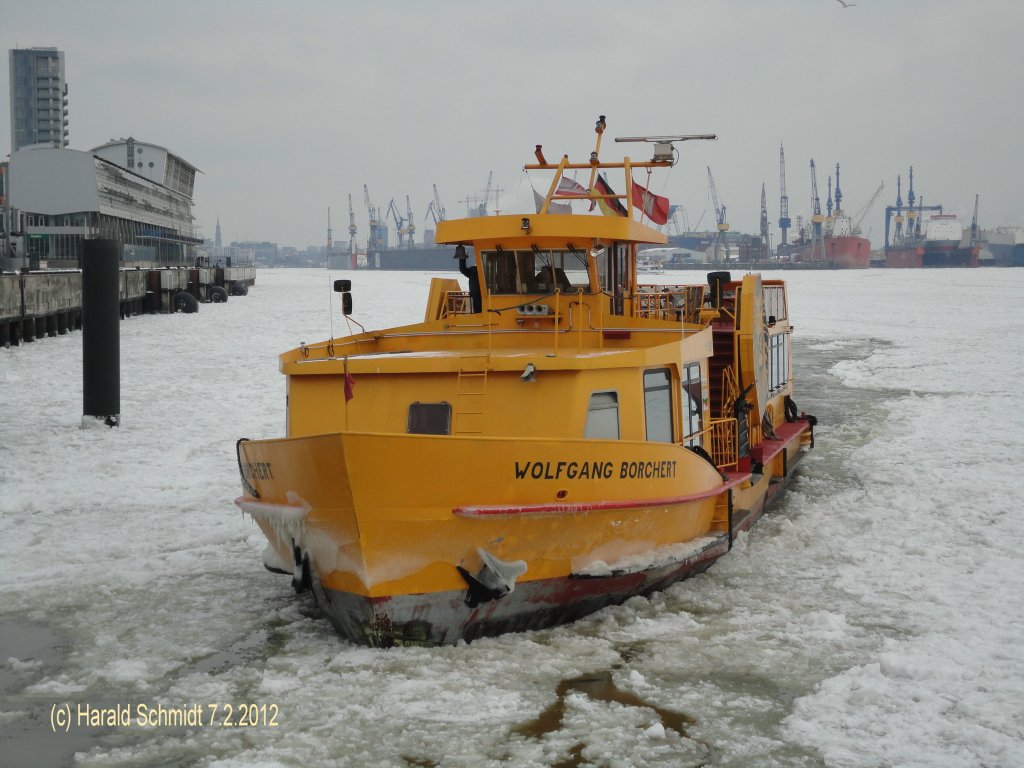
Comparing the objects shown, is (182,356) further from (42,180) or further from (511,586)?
(42,180)

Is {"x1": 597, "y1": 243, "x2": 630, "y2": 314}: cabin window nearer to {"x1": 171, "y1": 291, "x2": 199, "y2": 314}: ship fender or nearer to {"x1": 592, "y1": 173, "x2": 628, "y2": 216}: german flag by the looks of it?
{"x1": 592, "y1": 173, "x2": 628, "y2": 216}: german flag

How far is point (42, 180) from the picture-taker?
59.4 metres

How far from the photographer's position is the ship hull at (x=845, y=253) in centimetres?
17575

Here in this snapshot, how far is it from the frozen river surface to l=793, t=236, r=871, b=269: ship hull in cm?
16683


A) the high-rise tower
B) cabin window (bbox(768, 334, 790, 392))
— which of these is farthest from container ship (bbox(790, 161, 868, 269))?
cabin window (bbox(768, 334, 790, 392))

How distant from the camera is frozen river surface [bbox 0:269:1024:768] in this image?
697 cm

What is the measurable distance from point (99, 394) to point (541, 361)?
10.1 metres

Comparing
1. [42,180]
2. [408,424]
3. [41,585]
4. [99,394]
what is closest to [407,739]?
[408,424]

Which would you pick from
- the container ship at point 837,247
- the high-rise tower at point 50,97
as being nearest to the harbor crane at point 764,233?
the container ship at point 837,247

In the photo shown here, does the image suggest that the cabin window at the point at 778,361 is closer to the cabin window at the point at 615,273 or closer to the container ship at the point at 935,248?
the cabin window at the point at 615,273

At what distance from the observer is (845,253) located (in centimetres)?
17575

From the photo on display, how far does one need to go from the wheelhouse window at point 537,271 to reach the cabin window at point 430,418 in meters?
2.42

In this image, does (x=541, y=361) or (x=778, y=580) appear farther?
(x=778, y=580)

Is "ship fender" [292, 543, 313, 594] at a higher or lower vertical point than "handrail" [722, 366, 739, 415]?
lower
